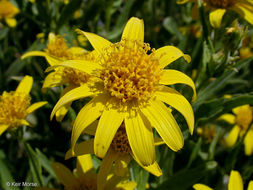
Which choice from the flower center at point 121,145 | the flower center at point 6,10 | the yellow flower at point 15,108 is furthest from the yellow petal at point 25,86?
the flower center at point 6,10

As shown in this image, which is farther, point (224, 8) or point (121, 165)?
point (224, 8)

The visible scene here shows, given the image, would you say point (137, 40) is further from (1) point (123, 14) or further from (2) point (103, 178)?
(1) point (123, 14)

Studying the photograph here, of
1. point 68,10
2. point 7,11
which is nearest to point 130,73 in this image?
point 68,10

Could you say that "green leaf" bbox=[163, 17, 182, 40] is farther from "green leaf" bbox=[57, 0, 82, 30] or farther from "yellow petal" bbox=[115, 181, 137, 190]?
"yellow petal" bbox=[115, 181, 137, 190]

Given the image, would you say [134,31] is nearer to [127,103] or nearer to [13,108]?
[127,103]

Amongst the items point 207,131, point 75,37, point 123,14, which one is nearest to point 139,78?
point 75,37

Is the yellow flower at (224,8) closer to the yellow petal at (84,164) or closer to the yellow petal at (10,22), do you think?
the yellow petal at (84,164)
